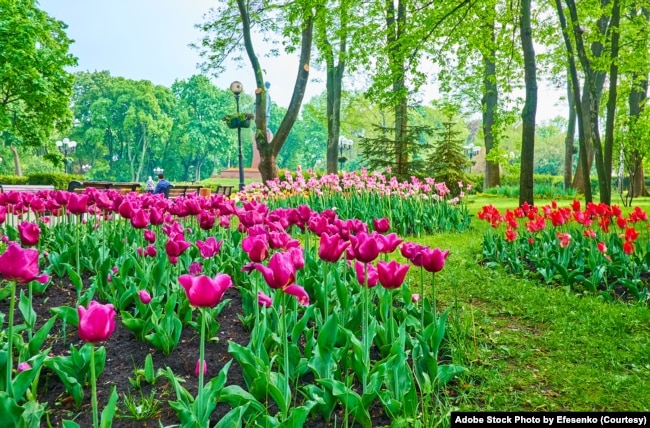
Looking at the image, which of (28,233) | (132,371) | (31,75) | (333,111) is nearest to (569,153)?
(333,111)

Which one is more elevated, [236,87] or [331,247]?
[236,87]

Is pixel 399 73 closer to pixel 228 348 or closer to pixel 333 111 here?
pixel 333 111

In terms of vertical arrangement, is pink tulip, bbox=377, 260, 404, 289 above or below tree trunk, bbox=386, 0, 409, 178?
below

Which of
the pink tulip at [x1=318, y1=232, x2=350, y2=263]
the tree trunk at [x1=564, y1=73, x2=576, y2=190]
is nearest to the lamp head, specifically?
the tree trunk at [x1=564, y1=73, x2=576, y2=190]

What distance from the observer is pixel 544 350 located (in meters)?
3.03

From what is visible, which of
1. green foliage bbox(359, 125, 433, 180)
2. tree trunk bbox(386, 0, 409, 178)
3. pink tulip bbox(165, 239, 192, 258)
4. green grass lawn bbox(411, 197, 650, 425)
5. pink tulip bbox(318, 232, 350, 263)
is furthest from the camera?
green foliage bbox(359, 125, 433, 180)

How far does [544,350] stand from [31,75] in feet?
54.9

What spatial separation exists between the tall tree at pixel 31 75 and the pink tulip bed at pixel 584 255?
597 inches

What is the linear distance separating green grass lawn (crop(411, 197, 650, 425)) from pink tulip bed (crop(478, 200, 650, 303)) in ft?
0.68

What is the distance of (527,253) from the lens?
552cm

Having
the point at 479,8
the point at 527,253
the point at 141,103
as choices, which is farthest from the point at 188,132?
the point at 527,253

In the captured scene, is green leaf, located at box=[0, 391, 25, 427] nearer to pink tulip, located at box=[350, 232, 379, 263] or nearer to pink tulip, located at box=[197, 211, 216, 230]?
pink tulip, located at box=[350, 232, 379, 263]

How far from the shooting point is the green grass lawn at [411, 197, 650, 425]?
2.32m

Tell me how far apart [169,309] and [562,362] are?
7.03 ft
